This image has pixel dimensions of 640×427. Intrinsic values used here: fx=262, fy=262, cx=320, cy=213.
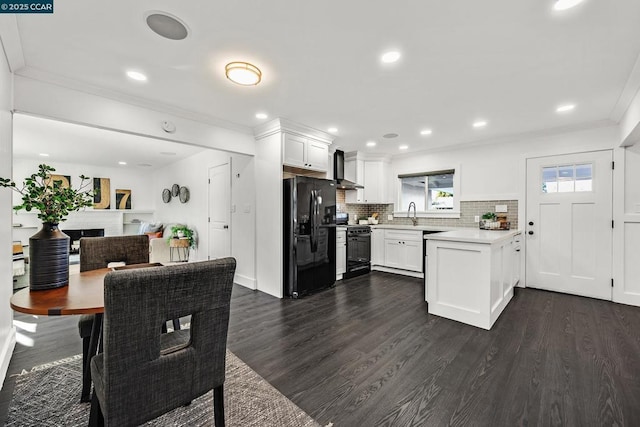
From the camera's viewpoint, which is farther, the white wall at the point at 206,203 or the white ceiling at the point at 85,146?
the white wall at the point at 206,203

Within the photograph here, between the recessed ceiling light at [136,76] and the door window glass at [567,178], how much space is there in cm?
532

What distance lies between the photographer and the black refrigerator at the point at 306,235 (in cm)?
366

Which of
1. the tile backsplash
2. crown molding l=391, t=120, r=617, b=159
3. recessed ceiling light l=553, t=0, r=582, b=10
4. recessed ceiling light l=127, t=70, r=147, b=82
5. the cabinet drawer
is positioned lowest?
the cabinet drawer

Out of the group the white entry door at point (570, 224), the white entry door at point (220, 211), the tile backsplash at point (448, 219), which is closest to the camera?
the white entry door at point (570, 224)

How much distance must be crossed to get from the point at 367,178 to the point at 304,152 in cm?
202

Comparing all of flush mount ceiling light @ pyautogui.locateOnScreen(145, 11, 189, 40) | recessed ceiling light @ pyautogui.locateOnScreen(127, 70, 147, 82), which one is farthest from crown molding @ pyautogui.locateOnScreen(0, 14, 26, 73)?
flush mount ceiling light @ pyautogui.locateOnScreen(145, 11, 189, 40)

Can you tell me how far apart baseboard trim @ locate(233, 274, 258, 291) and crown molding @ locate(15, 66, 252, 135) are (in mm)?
2283

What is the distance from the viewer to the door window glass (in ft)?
12.1

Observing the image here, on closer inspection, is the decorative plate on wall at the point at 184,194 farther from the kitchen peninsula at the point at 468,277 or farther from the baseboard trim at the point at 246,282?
the kitchen peninsula at the point at 468,277

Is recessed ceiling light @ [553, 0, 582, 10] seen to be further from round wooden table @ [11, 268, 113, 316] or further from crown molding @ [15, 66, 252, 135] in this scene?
crown molding @ [15, 66, 252, 135]

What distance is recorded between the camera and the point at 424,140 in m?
4.57

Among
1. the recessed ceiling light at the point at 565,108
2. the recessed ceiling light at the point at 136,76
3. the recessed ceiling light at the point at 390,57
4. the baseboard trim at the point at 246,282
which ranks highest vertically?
the recessed ceiling light at the point at 390,57

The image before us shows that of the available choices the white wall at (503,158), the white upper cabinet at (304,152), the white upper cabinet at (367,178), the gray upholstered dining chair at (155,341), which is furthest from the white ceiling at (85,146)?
the white wall at (503,158)

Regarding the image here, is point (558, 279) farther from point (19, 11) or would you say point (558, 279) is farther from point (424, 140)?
point (19, 11)
